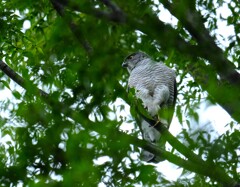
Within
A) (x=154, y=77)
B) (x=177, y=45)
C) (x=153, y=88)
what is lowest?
(x=177, y=45)

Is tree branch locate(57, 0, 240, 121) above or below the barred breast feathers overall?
below

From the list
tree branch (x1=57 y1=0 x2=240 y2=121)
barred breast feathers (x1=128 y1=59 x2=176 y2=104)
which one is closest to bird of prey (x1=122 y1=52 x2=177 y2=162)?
barred breast feathers (x1=128 y1=59 x2=176 y2=104)

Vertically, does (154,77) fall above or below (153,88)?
above

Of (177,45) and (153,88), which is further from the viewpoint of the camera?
(153,88)

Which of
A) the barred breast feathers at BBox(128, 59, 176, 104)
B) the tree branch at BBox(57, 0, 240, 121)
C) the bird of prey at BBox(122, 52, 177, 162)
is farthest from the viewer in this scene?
the barred breast feathers at BBox(128, 59, 176, 104)

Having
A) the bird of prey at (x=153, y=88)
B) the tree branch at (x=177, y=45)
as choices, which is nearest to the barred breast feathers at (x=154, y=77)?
the bird of prey at (x=153, y=88)

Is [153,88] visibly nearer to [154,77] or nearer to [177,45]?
[154,77]

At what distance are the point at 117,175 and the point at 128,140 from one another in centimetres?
17

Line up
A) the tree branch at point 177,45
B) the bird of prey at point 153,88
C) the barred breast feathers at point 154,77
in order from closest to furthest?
the tree branch at point 177,45
the bird of prey at point 153,88
the barred breast feathers at point 154,77

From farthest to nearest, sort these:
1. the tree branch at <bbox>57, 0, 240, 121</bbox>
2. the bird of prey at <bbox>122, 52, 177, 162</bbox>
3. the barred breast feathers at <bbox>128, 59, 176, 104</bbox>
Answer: the barred breast feathers at <bbox>128, 59, 176, 104</bbox>, the bird of prey at <bbox>122, 52, 177, 162</bbox>, the tree branch at <bbox>57, 0, 240, 121</bbox>

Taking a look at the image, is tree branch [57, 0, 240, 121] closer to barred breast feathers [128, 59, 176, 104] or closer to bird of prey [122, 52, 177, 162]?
bird of prey [122, 52, 177, 162]

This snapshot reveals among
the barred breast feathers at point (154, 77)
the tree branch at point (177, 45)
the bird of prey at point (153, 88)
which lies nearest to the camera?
the tree branch at point (177, 45)

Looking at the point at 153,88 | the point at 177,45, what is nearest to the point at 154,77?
the point at 153,88

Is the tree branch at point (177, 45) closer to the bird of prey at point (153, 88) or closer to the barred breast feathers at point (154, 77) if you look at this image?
the bird of prey at point (153, 88)
